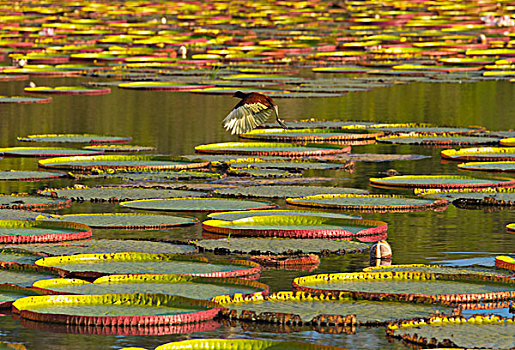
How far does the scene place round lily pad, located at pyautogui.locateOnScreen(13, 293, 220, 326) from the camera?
948 centimetres

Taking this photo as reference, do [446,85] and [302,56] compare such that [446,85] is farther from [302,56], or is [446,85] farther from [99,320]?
[99,320]

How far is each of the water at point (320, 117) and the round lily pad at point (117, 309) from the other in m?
0.14

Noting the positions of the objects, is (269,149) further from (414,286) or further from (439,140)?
(414,286)

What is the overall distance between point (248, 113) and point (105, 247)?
356 inches

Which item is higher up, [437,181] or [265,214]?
[437,181]

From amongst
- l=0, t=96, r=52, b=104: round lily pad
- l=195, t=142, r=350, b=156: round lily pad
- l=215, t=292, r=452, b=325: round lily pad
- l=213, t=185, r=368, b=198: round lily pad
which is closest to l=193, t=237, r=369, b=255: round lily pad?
l=215, t=292, r=452, b=325: round lily pad

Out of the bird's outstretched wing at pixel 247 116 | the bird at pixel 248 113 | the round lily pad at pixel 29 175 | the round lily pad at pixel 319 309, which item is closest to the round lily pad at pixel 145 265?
Answer: the round lily pad at pixel 319 309

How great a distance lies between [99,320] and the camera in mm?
9461

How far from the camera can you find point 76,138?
911 inches

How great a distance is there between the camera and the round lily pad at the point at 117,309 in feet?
31.1

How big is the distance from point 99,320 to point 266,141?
1411cm

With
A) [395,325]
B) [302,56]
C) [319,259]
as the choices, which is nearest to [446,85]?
[302,56]

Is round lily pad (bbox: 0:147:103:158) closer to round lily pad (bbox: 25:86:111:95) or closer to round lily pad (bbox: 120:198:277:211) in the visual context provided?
round lily pad (bbox: 120:198:277:211)

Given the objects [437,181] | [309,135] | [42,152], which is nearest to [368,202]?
[437,181]
